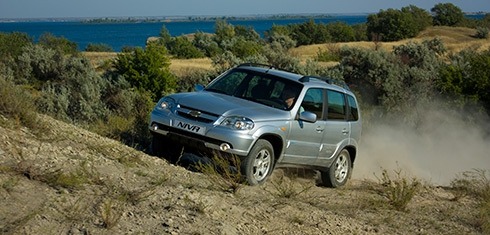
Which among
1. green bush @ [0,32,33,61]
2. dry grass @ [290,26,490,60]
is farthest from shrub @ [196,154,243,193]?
dry grass @ [290,26,490,60]

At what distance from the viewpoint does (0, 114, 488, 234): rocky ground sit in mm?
5918

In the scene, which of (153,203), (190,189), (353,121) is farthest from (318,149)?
(153,203)

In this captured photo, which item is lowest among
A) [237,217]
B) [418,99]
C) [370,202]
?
[418,99]

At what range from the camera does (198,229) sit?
20.2 ft

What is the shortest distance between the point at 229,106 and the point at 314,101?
1551mm

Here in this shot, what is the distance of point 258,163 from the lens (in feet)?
29.3

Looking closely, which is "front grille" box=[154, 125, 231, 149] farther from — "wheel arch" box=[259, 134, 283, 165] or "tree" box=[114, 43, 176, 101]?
"tree" box=[114, 43, 176, 101]

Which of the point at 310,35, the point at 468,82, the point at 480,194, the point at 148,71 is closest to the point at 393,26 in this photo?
the point at 310,35

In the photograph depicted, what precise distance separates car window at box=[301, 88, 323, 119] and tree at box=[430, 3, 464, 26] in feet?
259

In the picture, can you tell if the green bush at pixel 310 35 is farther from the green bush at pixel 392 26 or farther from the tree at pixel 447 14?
the tree at pixel 447 14

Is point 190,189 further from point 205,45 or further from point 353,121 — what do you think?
point 205,45

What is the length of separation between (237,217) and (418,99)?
1493 cm

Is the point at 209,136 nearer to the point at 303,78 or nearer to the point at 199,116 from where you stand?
the point at 199,116

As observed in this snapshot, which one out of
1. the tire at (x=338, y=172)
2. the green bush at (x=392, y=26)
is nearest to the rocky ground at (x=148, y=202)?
the tire at (x=338, y=172)
